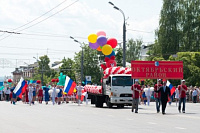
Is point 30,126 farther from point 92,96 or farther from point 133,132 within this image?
point 92,96

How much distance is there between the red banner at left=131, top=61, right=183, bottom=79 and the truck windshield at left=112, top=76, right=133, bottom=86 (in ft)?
2.79

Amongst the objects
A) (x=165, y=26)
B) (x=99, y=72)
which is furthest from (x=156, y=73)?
(x=99, y=72)

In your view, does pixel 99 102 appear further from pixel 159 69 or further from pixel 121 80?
pixel 159 69

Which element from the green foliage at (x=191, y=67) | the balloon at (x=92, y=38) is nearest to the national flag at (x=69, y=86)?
the balloon at (x=92, y=38)

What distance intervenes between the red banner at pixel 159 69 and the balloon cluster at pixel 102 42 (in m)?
3.08

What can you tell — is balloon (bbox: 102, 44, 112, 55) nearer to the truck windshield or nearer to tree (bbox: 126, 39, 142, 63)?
the truck windshield

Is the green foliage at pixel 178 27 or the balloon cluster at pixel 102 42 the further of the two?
the green foliage at pixel 178 27

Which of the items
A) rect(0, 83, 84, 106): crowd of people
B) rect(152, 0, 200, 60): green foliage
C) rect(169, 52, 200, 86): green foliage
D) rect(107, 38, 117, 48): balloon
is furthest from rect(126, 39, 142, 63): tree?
rect(107, 38, 117, 48): balloon

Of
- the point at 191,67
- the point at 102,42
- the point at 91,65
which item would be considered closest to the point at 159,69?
the point at 102,42

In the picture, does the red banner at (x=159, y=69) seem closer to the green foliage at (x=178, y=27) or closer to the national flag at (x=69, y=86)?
the national flag at (x=69, y=86)

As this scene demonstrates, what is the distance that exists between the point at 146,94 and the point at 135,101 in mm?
13333

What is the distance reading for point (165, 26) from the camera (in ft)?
269

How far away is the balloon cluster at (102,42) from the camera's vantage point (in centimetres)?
3856

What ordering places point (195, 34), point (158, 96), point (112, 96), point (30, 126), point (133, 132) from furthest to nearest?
point (195, 34) < point (112, 96) < point (158, 96) < point (30, 126) < point (133, 132)
